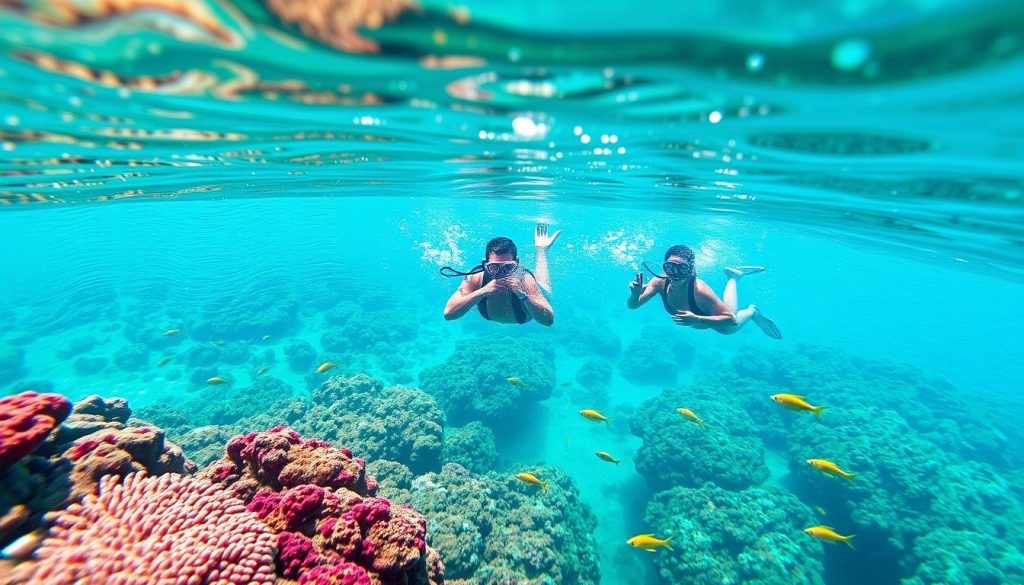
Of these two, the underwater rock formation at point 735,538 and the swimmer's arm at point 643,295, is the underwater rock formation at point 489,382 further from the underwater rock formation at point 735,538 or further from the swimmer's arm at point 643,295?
the swimmer's arm at point 643,295

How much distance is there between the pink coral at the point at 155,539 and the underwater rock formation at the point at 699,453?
1245 centimetres

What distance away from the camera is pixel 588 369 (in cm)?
2295

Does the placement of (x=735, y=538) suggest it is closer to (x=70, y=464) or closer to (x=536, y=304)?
(x=536, y=304)

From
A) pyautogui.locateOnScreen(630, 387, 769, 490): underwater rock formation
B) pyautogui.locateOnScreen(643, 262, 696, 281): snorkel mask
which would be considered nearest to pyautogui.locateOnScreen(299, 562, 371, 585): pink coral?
pyautogui.locateOnScreen(643, 262, 696, 281): snorkel mask

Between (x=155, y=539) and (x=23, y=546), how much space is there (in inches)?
34.0

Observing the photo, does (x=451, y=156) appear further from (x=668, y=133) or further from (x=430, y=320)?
(x=430, y=320)

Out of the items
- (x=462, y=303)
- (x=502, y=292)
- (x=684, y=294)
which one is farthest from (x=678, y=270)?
(x=462, y=303)

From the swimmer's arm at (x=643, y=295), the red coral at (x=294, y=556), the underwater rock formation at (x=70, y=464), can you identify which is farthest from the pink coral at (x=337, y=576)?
the swimmer's arm at (x=643, y=295)

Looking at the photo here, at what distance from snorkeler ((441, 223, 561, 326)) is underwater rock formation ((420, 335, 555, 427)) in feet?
30.3

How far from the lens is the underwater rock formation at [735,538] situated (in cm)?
915

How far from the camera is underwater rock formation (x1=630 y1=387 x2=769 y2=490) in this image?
491 inches

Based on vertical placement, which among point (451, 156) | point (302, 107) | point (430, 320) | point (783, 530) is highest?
point (302, 107)

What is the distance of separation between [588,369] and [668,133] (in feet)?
55.7

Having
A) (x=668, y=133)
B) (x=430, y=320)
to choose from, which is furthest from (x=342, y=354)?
(x=668, y=133)
